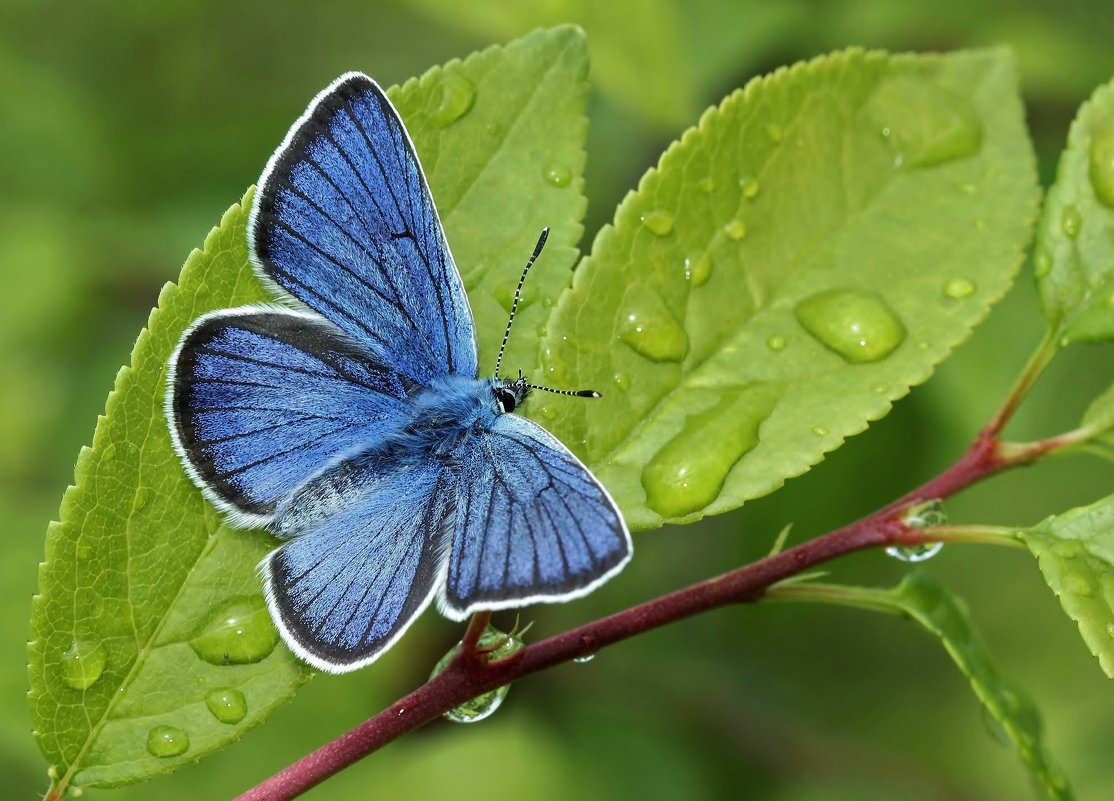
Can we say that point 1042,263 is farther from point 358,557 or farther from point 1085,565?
point 358,557

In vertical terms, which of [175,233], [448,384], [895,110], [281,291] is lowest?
[175,233]

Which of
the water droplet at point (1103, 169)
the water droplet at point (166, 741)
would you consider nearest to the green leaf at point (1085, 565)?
the water droplet at point (1103, 169)

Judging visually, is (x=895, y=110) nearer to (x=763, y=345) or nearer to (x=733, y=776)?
(x=763, y=345)

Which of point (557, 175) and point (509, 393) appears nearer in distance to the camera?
point (557, 175)

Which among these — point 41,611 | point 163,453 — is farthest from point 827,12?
point 41,611

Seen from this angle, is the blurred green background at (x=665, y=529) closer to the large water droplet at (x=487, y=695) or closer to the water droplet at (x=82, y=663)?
the water droplet at (x=82, y=663)

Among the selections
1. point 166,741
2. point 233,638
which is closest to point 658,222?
point 233,638
